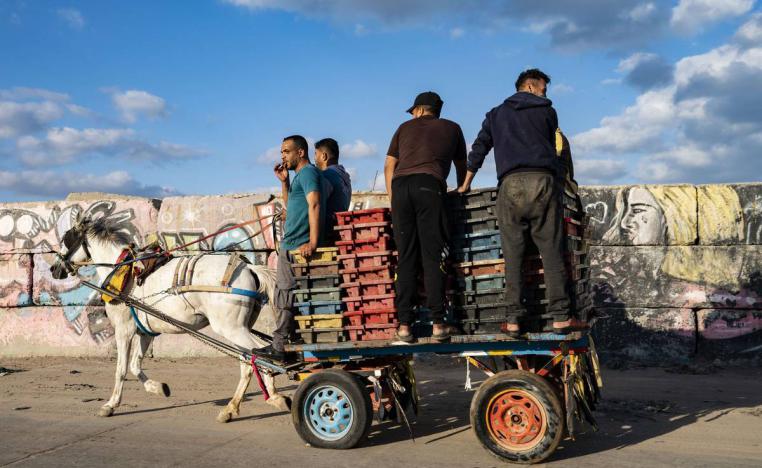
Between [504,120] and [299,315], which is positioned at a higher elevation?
[504,120]

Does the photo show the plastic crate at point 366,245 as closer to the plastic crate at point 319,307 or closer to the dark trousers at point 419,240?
the dark trousers at point 419,240

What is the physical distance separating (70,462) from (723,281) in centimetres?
899

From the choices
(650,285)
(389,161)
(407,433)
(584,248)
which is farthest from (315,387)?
(650,285)

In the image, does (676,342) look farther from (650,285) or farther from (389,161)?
(389,161)

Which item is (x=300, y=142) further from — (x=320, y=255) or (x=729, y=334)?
(x=729, y=334)

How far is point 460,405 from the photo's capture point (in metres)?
7.80

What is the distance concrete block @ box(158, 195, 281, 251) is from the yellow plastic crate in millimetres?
5377

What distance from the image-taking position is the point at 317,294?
605 centimetres

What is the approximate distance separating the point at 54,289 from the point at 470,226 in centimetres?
974

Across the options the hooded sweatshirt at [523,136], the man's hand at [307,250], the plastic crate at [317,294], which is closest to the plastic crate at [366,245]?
the man's hand at [307,250]

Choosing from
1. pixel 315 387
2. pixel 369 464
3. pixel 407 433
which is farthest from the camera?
pixel 407 433

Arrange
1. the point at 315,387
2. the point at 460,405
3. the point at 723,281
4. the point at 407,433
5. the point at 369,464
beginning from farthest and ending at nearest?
the point at 723,281, the point at 460,405, the point at 407,433, the point at 315,387, the point at 369,464

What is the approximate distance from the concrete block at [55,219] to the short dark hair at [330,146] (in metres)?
5.82

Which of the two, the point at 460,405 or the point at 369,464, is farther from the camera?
the point at 460,405
